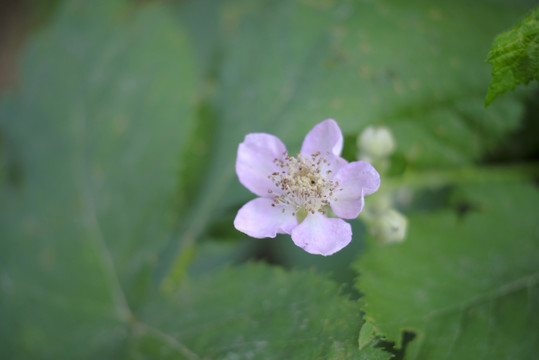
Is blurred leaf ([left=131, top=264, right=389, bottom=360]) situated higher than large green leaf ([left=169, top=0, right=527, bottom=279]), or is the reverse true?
large green leaf ([left=169, top=0, right=527, bottom=279])

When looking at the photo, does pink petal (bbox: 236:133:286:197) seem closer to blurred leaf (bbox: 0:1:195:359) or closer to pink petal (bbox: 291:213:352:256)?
pink petal (bbox: 291:213:352:256)

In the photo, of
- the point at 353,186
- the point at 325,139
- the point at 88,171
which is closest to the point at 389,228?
the point at 353,186

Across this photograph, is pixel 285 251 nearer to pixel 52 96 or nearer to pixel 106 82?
pixel 106 82

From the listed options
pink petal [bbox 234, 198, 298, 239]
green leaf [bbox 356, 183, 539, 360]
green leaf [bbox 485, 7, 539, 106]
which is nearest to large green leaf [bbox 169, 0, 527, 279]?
green leaf [bbox 356, 183, 539, 360]

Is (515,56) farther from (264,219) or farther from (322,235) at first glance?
(264,219)

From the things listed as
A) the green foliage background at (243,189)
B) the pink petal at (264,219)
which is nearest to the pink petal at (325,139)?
the pink petal at (264,219)

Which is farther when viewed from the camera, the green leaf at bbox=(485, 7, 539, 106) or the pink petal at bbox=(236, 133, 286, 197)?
the pink petal at bbox=(236, 133, 286, 197)

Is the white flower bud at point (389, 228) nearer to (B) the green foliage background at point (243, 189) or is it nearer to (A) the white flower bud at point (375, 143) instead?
(B) the green foliage background at point (243, 189)
